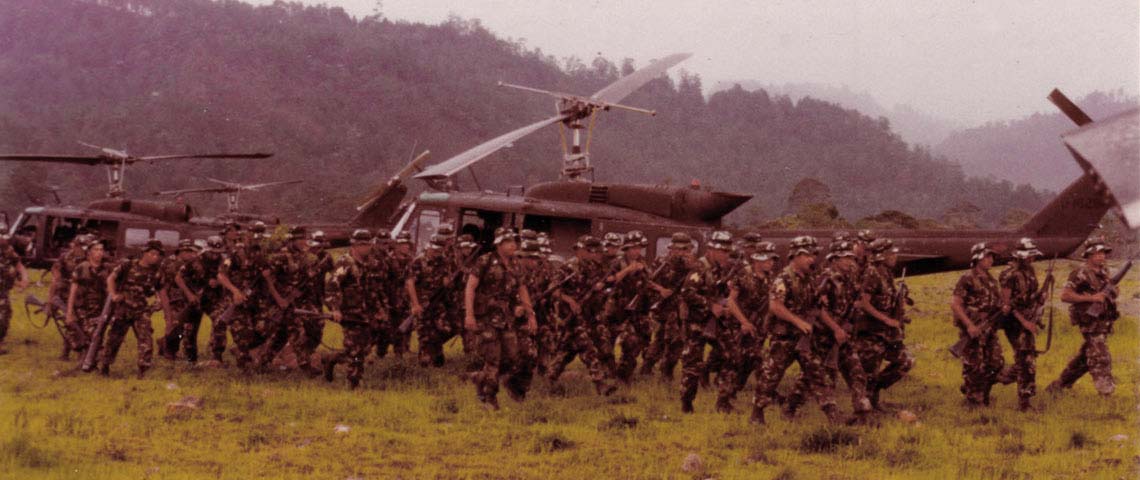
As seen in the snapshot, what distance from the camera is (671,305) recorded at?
1131cm

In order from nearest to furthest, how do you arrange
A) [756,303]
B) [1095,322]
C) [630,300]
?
[756,303], [1095,322], [630,300]

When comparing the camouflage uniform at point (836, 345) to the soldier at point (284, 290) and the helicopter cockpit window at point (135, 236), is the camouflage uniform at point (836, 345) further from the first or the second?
the helicopter cockpit window at point (135, 236)

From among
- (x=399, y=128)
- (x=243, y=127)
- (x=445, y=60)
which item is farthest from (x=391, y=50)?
(x=243, y=127)

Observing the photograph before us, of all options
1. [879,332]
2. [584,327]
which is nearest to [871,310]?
[879,332]

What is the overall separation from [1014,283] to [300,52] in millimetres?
98410

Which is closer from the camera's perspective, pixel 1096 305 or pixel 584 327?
pixel 1096 305

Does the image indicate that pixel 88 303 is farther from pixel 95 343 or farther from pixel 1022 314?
pixel 1022 314

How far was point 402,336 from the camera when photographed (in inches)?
513

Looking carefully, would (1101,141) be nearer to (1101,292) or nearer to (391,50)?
(1101,292)

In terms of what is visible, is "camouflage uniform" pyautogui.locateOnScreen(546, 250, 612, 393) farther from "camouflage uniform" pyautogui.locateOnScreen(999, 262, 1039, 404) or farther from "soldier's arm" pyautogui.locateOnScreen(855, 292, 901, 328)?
"camouflage uniform" pyautogui.locateOnScreen(999, 262, 1039, 404)

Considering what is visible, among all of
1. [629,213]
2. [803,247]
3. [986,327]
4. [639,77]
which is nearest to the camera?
[803,247]

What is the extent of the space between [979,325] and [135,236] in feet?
60.5

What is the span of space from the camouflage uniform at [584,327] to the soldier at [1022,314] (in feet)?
14.3

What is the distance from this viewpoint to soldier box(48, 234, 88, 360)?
1277 centimetres
